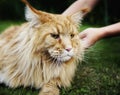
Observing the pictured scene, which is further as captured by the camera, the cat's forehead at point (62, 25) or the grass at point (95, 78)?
the grass at point (95, 78)

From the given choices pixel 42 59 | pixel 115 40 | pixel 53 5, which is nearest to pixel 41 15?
pixel 42 59

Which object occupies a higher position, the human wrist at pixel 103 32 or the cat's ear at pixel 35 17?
the cat's ear at pixel 35 17

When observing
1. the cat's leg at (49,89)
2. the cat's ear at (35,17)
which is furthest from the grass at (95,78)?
the cat's ear at (35,17)

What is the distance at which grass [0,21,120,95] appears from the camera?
12.2ft

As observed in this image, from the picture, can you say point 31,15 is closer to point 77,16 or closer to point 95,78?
point 77,16

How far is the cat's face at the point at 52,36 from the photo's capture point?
340cm

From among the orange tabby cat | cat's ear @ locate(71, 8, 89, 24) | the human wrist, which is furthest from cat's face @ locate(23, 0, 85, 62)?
the human wrist

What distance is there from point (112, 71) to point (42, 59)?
121cm

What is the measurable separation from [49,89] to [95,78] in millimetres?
822

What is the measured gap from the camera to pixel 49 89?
3.54 m

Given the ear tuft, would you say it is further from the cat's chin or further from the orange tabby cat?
the cat's chin

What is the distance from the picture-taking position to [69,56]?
346 cm

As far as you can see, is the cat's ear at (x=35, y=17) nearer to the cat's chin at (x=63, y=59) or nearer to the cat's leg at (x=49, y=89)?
the cat's chin at (x=63, y=59)

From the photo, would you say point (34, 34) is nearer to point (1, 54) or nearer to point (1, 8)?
point (1, 54)
